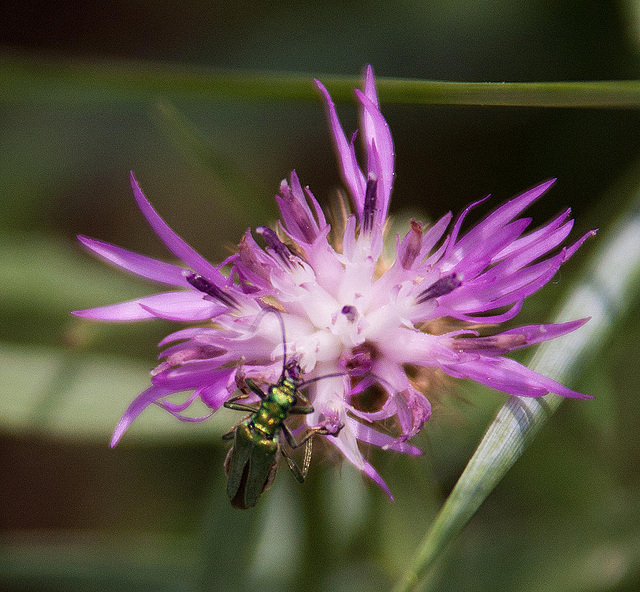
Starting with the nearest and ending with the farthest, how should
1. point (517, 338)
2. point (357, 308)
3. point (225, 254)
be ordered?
point (517, 338) → point (357, 308) → point (225, 254)

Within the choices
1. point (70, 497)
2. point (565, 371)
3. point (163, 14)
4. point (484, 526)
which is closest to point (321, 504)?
point (484, 526)

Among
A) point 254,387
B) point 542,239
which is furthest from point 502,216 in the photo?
point 254,387

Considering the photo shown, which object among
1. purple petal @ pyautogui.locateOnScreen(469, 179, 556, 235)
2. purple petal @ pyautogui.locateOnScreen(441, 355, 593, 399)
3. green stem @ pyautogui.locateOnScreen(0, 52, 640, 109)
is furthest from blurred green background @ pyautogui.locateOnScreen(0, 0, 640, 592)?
purple petal @ pyautogui.locateOnScreen(469, 179, 556, 235)

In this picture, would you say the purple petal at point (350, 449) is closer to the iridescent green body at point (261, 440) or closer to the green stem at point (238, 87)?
the iridescent green body at point (261, 440)

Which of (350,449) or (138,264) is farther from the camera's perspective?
(138,264)

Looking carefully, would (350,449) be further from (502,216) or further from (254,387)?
(502,216)

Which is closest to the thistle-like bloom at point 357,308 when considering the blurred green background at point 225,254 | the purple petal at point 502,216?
the purple petal at point 502,216
